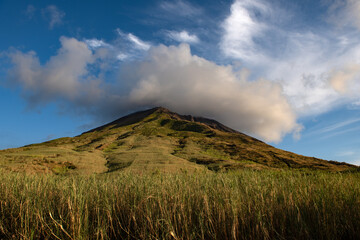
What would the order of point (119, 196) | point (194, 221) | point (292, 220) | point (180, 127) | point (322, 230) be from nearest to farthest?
Answer: point (322, 230)
point (292, 220)
point (194, 221)
point (119, 196)
point (180, 127)

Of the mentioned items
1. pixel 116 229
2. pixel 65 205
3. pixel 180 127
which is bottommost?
pixel 116 229

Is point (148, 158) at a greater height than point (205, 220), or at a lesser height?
greater

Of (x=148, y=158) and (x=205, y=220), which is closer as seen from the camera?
(x=205, y=220)

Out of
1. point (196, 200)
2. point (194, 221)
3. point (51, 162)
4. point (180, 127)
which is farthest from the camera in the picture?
point (180, 127)

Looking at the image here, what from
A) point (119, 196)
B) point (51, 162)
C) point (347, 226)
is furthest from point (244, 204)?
point (51, 162)

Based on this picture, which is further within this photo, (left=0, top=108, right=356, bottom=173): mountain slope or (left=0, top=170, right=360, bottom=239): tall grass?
(left=0, top=108, right=356, bottom=173): mountain slope

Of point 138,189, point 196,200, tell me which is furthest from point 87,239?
point 196,200

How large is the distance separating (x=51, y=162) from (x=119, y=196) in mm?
28011

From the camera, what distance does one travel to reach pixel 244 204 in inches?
180

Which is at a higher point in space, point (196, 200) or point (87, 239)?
point (196, 200)

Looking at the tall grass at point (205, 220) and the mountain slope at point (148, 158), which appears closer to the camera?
the tall grass at point (205, 220)

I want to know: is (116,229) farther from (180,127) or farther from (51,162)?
(180,127)

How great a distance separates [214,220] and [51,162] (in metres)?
30.1

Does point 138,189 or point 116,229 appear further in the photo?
point 138,189
